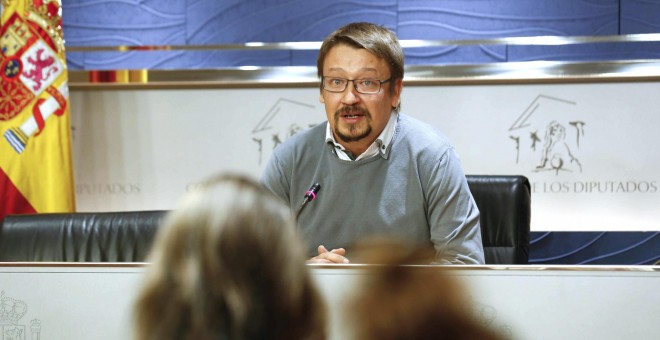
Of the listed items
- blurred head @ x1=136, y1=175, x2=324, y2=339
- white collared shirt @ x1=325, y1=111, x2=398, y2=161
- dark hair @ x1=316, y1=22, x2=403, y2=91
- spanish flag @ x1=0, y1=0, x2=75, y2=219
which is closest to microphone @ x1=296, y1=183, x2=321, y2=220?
white collared shirt @ x1=325, y1=111, x2=398, y2=161

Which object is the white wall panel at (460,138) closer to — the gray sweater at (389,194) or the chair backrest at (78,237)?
the gray sweater at (389,194)

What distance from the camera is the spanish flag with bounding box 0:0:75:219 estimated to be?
3.73 m

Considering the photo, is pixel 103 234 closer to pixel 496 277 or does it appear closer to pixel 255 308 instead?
pixel 496 277

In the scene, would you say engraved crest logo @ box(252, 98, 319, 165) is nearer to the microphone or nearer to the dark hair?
the dark hair

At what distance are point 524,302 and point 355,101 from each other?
106 cm

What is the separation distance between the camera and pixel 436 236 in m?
2.35

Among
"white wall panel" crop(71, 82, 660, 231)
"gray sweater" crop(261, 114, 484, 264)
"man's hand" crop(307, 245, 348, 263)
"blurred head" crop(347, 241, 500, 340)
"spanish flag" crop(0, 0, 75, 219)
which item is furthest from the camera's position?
"white wall panel" crop(71, 82, 660, 231)

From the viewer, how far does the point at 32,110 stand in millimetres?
3770

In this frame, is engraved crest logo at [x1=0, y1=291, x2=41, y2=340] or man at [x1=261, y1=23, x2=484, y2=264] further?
man at [x1=261, y1=23, x2=484, y2=264]

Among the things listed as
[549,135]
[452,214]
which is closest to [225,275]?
[452,214]

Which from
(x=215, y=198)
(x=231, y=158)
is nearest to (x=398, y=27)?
(x=231, y=158)

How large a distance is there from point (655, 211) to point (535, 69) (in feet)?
2.76

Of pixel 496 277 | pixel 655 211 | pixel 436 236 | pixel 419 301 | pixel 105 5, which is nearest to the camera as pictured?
pixel 419 301

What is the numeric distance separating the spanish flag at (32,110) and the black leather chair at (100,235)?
1366mm
